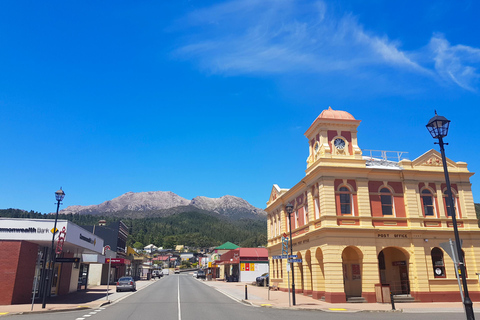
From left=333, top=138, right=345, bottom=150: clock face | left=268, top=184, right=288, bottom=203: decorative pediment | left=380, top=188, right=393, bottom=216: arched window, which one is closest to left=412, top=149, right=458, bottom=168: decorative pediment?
left=380, top=188, right=393, bottom=216: arched window

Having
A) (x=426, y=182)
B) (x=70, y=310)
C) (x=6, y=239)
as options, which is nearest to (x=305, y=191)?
(x=426, y=182)

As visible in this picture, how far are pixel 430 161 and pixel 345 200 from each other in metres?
8.88

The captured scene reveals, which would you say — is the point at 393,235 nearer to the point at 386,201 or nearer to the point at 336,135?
the point at 386,201

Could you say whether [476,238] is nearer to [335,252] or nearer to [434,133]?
[335,252]

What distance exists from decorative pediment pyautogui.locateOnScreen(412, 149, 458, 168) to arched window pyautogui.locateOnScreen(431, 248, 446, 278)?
7050mm

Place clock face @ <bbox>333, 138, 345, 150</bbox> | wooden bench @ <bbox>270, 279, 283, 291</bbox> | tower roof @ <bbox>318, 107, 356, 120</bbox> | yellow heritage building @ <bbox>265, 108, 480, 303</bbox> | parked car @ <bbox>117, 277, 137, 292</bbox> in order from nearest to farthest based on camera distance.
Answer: yellow heritage building @ <bbox>265, 108, 480, 303</bbox>
clock face @ <bbox>333, 138, 345, 150</bbox>
tower roof @ <bbox>318, 107, 356, 120</bbox>
parked car @ <bbox>117, 277, 137, 292</bbox>
wooden bench @ <bbox>270, 279, 283, 291</bbox>

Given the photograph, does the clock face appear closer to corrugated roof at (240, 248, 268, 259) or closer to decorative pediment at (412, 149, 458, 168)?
decorative pediment at (412, 149, 458, 168)

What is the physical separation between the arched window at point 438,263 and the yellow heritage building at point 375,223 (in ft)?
0.23

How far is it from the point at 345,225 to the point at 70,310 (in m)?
19.6

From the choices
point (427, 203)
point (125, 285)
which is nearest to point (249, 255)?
point (125, 285)

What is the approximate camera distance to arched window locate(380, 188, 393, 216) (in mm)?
29812

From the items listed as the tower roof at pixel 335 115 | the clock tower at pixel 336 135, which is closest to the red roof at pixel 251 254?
the clock tower at pixel 336 135

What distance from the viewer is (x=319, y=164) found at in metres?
29.1

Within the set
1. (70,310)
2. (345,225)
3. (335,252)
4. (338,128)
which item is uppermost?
(338,128)
